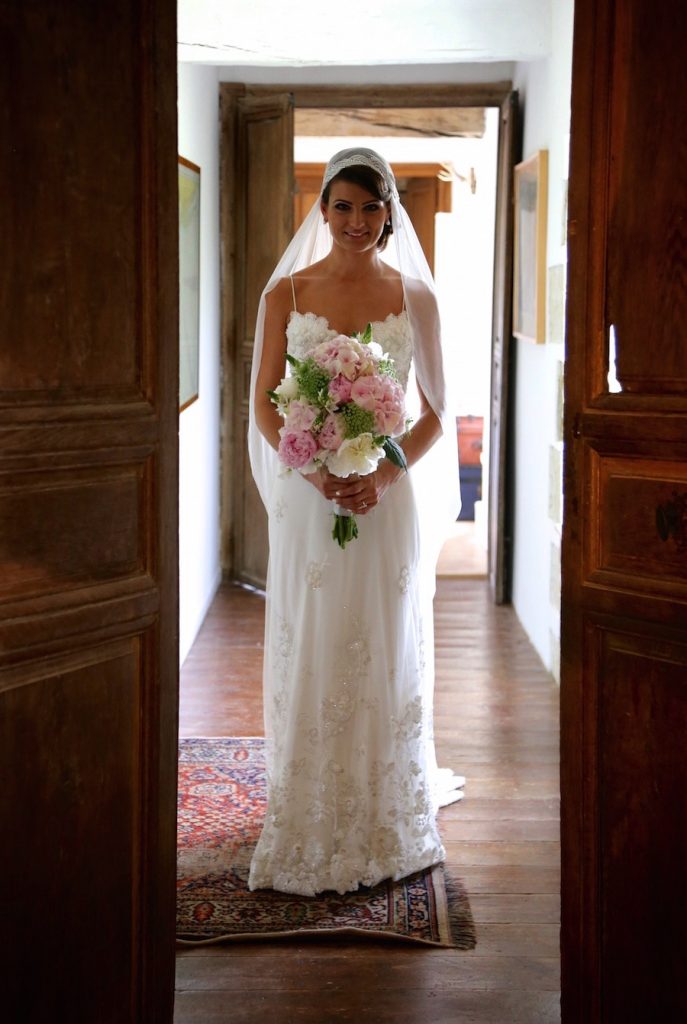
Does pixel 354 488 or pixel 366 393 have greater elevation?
pixel 366 393

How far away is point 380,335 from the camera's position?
11.5ft

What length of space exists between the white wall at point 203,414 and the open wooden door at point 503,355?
1524 mm

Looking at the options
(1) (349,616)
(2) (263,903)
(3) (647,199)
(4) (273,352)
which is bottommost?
(2) (263,903)

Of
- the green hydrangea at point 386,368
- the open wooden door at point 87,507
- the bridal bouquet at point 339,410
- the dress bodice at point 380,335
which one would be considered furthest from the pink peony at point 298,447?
the open wooden door at point 87,507

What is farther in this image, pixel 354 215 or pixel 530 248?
pixel 530 248

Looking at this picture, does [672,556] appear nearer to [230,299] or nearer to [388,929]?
[388,929]

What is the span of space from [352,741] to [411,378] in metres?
1.03

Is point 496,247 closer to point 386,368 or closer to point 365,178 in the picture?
point 365,178

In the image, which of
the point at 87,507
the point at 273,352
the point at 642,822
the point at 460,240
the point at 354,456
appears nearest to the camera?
the point at 87,507

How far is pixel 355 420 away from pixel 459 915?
1.28 metres

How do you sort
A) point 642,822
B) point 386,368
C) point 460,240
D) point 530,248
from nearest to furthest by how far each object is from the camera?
point 642,822 < point 386,368 < point 530,248 < point 460,240

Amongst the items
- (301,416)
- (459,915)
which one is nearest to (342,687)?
(459,915)

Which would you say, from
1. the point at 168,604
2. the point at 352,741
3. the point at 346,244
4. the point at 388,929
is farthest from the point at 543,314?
the point at 168,604

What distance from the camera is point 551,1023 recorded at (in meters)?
2.78
